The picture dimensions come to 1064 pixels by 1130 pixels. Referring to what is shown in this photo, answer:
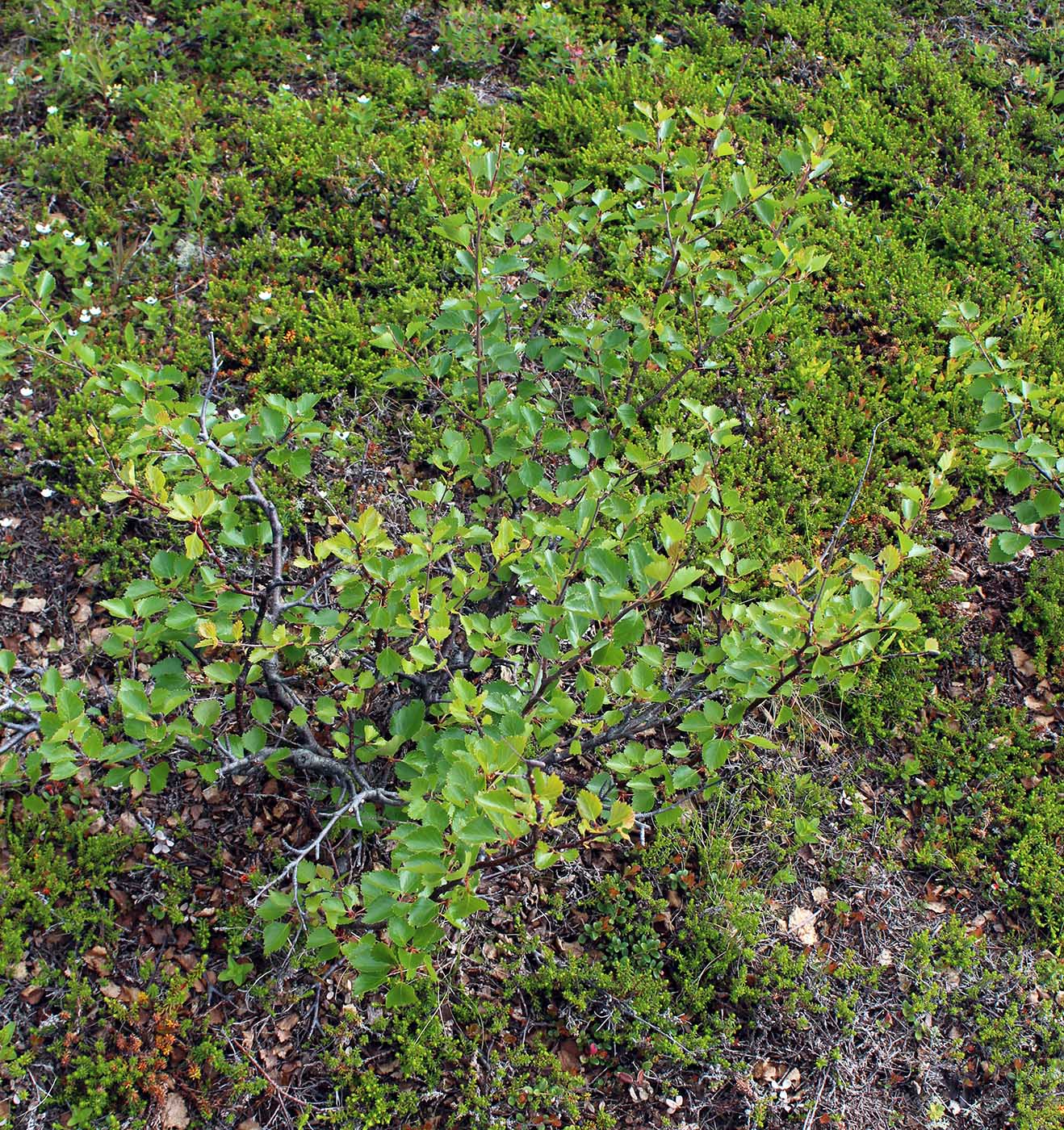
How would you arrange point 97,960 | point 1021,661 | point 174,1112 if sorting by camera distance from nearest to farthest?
point 174,1112 < point 97,960 < point 1021,661

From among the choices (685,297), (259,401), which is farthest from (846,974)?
(259,401)

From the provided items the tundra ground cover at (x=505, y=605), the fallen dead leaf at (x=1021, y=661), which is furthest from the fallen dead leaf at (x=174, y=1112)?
the fallen dead leaf at (x=1021, y=661)

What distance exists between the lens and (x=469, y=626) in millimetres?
2609

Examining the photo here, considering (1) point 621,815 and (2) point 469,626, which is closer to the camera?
(1) point 621,815

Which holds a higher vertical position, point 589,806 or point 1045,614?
point 589,806

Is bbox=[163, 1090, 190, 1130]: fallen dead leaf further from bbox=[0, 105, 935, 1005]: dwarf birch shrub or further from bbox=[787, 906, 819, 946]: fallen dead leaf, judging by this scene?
bbox=[787, 906, 819, 946]: fallen dead leaf

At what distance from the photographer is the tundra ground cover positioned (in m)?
2.62

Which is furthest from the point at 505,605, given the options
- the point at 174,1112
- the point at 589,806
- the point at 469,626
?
the point at 174,1112

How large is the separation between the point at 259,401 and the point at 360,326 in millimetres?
660

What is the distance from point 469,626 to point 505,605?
32.1 inches

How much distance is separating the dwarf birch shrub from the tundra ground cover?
23 millimetres

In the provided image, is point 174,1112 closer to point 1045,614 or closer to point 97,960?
point 97,960

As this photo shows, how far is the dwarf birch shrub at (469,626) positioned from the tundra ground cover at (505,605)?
2 centimetres

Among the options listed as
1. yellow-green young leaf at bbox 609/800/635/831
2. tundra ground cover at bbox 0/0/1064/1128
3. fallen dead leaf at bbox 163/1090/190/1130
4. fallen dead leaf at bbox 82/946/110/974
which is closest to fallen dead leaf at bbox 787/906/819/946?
tundra ground cover at bbox 0/0/1064/1128
